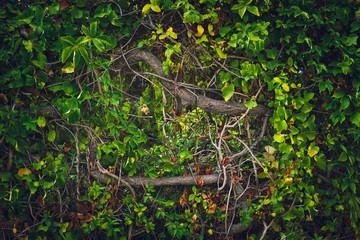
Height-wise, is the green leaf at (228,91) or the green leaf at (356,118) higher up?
the green leaf at (228,91)

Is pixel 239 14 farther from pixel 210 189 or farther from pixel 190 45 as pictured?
pixel 210 189

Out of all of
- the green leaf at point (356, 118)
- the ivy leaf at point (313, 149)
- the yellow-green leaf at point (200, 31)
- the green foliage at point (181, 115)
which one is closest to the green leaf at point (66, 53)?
the green foliage at point (181, 115)

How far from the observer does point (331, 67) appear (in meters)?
2.50

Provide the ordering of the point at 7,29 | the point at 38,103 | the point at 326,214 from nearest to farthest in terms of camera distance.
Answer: the point at 7,29 → the point at 38,103 → the point at 326,214

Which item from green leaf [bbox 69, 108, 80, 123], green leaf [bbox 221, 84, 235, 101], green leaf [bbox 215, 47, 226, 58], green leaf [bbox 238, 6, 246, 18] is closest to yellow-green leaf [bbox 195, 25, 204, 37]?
green leaf [bbox 215, 47, 226, 58]

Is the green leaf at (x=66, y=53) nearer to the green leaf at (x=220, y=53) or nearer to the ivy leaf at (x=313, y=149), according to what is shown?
the green leaf at (x=220, y=53)

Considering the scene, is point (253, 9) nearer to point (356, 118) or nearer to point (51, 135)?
point (356, 118)

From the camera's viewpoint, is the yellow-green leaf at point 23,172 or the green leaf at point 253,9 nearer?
the green leaf at point 253,9

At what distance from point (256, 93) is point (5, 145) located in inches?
81.8

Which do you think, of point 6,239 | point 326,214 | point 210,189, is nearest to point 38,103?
point 6,239

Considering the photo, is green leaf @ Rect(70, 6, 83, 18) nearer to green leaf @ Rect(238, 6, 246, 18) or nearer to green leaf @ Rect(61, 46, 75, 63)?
green leaf @ Rect(61, 46, 75, 63)

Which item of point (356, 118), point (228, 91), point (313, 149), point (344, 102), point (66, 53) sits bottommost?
point (313, 149)

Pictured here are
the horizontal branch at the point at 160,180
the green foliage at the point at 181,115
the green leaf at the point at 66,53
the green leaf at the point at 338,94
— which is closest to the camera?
the green leaf at the point at 66,53

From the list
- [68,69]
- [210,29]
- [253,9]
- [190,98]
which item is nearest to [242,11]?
[253,9]
